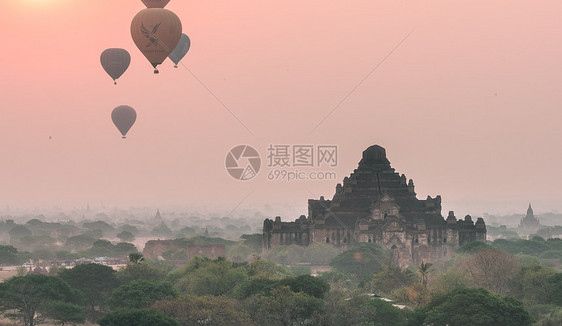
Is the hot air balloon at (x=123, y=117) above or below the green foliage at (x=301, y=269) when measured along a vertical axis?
above

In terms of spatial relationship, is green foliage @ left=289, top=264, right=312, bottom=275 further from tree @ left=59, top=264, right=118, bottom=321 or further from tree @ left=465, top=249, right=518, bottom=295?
tree @ left=59, top=264, right=118, bottom=321

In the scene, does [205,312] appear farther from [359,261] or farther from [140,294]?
[359,261]

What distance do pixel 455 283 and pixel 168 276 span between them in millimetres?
34299

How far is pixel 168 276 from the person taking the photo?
139 meters

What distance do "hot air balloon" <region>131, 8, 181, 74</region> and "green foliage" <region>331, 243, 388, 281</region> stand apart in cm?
5893

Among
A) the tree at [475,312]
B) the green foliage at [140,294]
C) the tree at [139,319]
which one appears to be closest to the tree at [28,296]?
the green foliage at [140,294]

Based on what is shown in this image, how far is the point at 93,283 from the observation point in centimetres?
13462

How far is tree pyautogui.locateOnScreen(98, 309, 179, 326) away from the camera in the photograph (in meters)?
91.2

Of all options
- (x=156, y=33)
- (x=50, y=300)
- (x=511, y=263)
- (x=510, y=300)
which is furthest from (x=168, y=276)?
(x=510, y=300)

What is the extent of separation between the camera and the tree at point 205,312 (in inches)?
3708

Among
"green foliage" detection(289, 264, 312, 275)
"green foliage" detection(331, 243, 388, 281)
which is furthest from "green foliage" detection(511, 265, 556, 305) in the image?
"green foliage" detection(289, 264, 312, 275)

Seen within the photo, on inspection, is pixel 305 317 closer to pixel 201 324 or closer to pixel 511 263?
pixel 201 324

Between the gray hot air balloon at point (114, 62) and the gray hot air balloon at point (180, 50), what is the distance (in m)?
7.94

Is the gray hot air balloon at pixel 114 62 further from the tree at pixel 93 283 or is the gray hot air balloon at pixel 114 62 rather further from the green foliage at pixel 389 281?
the green foliage at pixel 389 281
